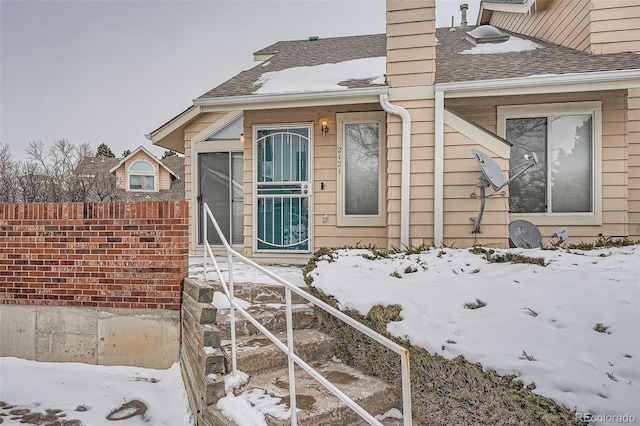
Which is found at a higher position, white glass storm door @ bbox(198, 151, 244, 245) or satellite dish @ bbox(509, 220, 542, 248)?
white glass storm door @ bbox(198, 151, 244, 245)

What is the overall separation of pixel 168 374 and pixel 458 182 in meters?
4.10

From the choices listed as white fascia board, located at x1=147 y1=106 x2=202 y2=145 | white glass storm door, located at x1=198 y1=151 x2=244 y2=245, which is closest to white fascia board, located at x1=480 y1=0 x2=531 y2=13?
white glass storm door, located at x1=198 y1=151 x2=244 y2=245

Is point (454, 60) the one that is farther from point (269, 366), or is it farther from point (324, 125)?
point (269, 366)

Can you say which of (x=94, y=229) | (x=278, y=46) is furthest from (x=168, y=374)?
(x=278, y=46)

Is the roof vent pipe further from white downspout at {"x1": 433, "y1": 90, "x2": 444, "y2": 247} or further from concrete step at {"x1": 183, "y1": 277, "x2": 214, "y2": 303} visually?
concrete step at {"x1": 183, "y1": 277, "x2": 214, "y2": 303}

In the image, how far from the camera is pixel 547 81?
465 centimetres

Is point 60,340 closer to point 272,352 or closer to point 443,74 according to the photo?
point 272,352

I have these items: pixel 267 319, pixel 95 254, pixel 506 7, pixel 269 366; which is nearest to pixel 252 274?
pixel 267 319

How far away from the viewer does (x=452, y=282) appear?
9.46 feet

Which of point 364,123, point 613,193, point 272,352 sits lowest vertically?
point 272,352

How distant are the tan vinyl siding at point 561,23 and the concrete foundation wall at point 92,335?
24.1 feet

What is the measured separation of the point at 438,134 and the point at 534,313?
305cm

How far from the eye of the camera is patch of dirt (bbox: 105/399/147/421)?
302cm

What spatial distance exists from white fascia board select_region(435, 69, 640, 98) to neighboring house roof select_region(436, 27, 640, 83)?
164 millimetres
